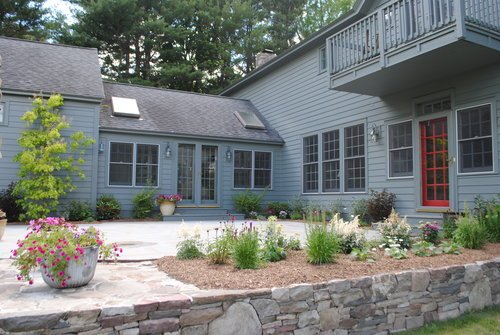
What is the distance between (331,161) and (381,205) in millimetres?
2686

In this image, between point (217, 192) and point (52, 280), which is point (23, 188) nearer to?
point (217, 192)

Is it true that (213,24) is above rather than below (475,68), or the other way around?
above

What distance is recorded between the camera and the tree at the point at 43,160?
379 inches

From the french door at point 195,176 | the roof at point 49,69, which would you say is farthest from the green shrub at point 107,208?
the roof at point 49,69

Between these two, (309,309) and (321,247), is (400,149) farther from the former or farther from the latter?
(309,309)

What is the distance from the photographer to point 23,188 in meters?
9.60

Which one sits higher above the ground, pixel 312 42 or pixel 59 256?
pixel 312 42

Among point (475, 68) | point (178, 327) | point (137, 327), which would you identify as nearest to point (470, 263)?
point (178, 327)

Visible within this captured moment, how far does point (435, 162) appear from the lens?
8.59 metres

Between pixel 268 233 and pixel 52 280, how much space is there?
2589mm

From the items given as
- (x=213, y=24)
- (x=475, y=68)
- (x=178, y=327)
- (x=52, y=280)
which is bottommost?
(x=178, y=327)

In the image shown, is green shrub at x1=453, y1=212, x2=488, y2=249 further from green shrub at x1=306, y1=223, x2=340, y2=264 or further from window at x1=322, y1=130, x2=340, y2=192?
window at x1=322, y1=130, x2=340, y2=192

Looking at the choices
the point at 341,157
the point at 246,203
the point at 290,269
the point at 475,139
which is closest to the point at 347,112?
the point at 341,157

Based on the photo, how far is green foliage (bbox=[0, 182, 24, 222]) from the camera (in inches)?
382
